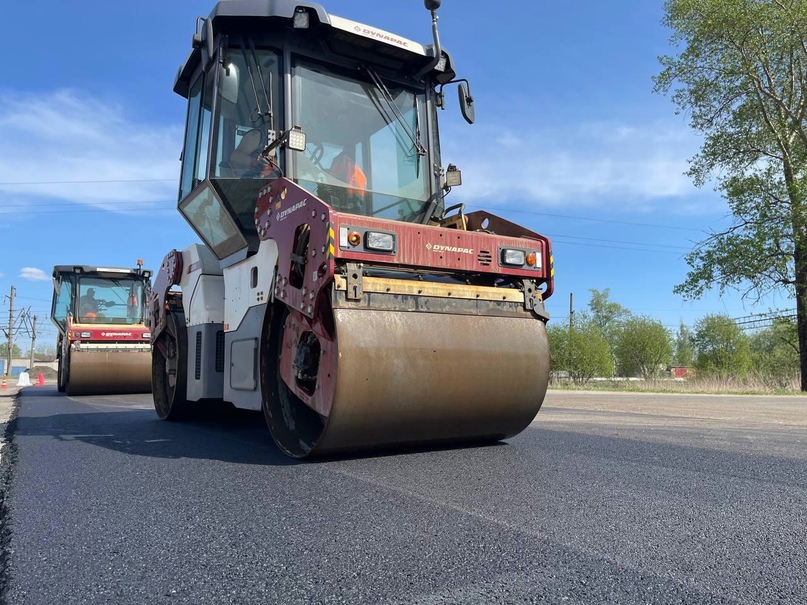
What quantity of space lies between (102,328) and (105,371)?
926mm

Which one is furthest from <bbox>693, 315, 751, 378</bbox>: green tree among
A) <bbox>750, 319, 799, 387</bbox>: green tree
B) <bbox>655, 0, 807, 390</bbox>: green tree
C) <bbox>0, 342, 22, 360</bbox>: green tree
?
<bbox>0, 342, 22, 360</bbox>: green tree

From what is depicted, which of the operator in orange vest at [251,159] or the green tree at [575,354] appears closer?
the operator in orange vest at [251,159]

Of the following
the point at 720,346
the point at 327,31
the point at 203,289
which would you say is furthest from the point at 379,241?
the point at 720,346

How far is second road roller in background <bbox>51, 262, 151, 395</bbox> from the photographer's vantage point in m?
12.1

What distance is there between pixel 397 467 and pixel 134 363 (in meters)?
10.2

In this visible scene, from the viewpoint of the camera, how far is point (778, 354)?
36.5 meters

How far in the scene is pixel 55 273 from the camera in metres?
13.4

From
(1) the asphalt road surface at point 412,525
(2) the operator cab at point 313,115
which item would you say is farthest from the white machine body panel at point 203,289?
(1) the asphalt road surface at point 412,525

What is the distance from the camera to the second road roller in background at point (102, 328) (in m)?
12.1

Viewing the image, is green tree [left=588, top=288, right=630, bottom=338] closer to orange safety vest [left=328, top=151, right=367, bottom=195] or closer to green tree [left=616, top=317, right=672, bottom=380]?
green tree [left=616, top=317, right=672, bottom=380]

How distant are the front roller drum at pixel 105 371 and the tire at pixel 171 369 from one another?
19.9 ft

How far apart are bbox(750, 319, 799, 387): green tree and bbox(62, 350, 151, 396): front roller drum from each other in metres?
16.1

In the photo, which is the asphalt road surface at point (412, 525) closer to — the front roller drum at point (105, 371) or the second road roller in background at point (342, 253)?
the second road roller in background at point (342, 253)

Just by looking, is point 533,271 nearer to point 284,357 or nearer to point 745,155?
point 284,357
